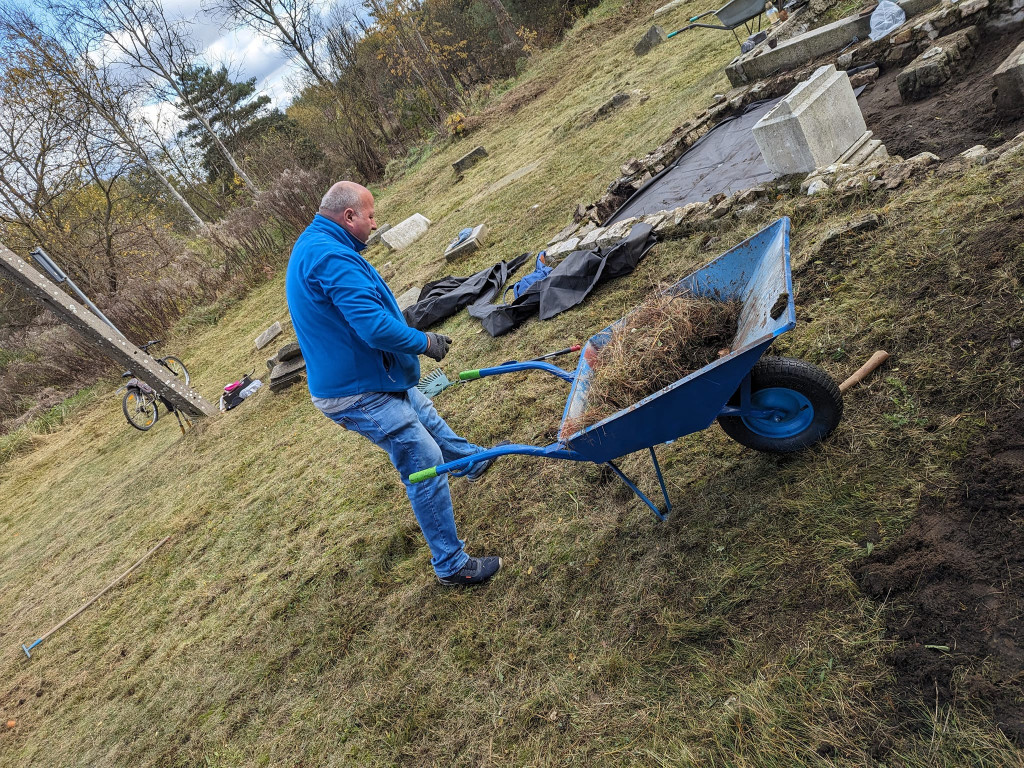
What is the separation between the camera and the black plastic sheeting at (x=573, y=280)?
480cm

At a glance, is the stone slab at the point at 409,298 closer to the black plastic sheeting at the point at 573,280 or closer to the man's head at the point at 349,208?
the black plastic sheeting at the point at 573,280

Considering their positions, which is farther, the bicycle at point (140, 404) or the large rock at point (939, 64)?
the bicycle at point (140, 404)

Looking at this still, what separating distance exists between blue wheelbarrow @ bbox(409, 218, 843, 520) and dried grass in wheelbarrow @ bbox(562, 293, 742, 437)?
0.09m

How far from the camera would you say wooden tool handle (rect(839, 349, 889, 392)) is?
253 cm

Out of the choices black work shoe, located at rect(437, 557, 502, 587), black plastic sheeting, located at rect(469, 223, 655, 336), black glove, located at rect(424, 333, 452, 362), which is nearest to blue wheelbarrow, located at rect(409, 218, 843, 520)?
black glove, located at rect(424, 333, 452, 362)

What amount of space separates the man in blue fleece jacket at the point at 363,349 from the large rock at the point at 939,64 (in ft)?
15.6

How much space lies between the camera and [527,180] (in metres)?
9.25

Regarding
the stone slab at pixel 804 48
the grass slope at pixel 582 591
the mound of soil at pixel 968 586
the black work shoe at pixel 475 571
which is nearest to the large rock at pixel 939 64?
the stone slab at pixel 804 48

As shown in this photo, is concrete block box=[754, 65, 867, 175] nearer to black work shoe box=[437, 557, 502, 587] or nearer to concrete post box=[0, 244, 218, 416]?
black work shoe box=[437, 557, 502, 587]

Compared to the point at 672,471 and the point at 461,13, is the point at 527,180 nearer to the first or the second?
the point at 672,471

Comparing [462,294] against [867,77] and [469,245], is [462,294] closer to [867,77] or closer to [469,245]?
[469,245]

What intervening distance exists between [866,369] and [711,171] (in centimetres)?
382

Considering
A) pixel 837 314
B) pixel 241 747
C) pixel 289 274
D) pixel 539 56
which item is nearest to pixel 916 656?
pixel 837 314

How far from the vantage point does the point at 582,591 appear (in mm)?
2605
